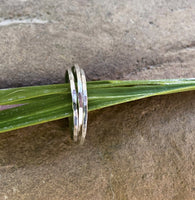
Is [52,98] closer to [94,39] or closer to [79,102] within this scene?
[79,102]

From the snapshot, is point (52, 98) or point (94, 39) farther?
point (94, 39)

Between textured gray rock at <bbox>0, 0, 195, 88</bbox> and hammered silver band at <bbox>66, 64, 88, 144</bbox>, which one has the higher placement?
textured gray rock at <bbox>0, 0, 195, 88</bbox>

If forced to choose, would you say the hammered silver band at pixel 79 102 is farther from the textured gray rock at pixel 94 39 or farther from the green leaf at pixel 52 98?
the textured gray rock at pixel 94 39

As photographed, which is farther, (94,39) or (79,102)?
(94,39)

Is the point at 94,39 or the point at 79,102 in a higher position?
the point at 94,39

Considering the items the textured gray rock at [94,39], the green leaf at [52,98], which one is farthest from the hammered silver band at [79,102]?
the textured gray rock at [94,39]

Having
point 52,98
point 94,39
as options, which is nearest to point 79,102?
point 52,98

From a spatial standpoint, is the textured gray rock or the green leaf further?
the textured gray rock

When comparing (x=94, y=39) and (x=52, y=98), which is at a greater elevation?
(x=94, y=39)

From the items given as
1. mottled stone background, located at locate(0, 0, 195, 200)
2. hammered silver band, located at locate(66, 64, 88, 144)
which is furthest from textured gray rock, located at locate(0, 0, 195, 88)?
hammered silver band, located at locate(66, 64, 88, 144)

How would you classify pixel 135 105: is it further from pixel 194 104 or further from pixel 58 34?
pixel 58 34

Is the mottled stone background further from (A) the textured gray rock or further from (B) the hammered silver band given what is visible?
(B) the hammered silver band
